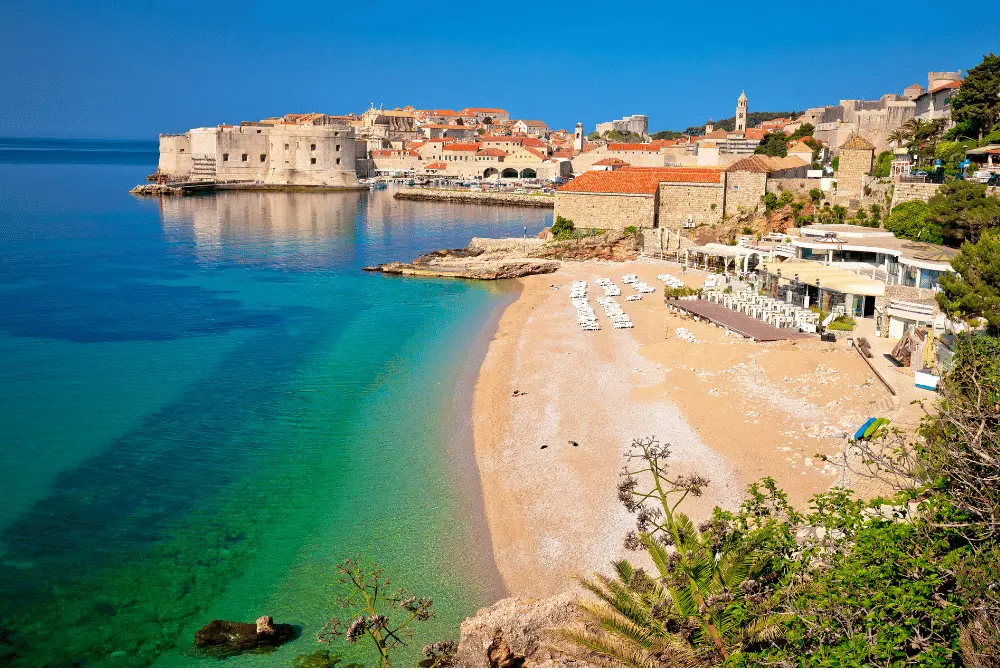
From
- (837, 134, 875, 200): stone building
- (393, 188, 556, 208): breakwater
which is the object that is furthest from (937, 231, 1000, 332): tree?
(393, 188, 556, 208): breakwater

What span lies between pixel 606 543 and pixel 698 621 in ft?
11.5

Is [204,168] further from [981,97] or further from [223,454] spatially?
[223,454]

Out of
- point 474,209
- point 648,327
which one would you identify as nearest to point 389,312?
point 648,327

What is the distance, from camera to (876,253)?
1861cm

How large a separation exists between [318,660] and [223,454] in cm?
Result: 567

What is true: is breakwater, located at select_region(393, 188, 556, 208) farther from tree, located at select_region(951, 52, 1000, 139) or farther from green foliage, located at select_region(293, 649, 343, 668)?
green foliage, located at select_region(293, 649, 343, 668)

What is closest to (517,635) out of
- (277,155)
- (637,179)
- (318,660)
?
(318,660)

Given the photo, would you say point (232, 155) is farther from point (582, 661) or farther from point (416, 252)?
point (582, 661)

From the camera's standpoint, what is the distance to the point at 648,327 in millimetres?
18328

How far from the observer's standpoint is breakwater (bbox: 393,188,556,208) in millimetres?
61156

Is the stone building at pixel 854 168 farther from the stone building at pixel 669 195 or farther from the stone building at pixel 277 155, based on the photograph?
the stone building at pixel 277 155

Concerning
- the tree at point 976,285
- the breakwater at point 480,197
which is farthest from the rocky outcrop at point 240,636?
the breakwater at point 480,197

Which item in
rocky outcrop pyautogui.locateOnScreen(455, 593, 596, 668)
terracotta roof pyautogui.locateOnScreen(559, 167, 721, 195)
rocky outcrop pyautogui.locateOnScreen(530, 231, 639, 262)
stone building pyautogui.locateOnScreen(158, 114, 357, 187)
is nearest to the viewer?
rocky outcrop pyautogui.locateOnScreen(455, 593, 596, 668)

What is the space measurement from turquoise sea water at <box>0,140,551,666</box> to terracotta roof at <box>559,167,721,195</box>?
268 inches
